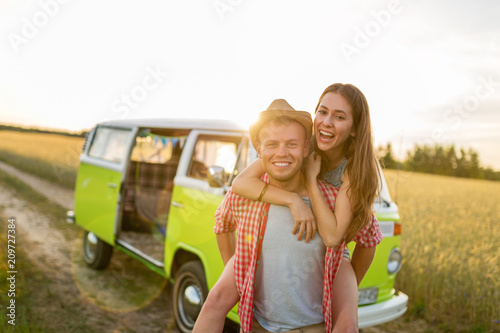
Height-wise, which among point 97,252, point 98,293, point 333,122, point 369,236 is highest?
point 333,122

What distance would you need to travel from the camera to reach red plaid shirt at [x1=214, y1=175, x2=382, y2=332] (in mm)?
1724

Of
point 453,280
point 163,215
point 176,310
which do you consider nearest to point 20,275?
point 163,215

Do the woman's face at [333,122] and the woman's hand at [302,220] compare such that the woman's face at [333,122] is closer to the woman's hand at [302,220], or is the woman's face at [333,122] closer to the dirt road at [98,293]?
the woman's hand at [302,220]

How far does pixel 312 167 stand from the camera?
1853 mm

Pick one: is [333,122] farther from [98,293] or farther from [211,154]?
[98,293]

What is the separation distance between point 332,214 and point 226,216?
538mm

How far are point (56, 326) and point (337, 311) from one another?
130 inches

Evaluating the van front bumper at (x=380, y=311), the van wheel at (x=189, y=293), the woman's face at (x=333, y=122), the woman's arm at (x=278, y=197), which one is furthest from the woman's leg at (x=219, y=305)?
the van front bumper at (x=380, y=311)

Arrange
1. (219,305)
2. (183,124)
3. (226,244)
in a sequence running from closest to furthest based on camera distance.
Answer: (219,305), (226,244), (183,124)

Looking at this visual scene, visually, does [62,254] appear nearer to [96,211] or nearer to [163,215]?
[96,211]

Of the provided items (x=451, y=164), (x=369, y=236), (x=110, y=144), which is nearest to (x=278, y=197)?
(x=369, y=236)

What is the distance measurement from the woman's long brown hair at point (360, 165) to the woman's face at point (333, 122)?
28 mm

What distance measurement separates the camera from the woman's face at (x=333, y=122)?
1.81m

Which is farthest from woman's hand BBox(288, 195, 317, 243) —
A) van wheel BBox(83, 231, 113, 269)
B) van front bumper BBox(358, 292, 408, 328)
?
van wheel BBox(83, 231, 113, 269)
